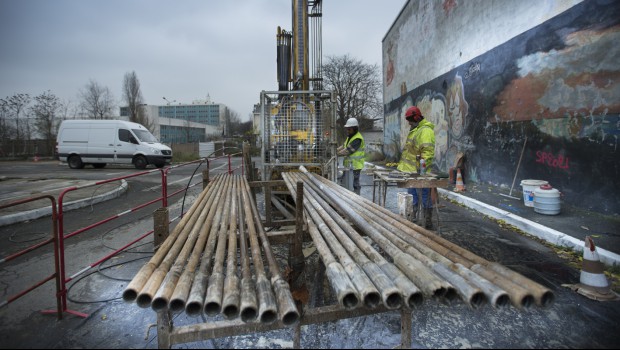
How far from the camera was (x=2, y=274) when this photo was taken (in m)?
4.16

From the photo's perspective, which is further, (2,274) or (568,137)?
(568,137)

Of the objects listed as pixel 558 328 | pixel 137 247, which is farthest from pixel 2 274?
pixel 558 328

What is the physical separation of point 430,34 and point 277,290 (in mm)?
14467

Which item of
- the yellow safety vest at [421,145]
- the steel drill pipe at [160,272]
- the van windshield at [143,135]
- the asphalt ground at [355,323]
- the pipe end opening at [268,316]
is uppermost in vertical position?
the van windshield at [143,135]

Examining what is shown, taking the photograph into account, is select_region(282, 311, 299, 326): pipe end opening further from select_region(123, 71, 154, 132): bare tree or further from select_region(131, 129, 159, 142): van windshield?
select_region(123, 71, 154, 132): bare tree

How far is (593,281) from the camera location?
337 cm

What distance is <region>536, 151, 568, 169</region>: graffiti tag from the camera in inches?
273

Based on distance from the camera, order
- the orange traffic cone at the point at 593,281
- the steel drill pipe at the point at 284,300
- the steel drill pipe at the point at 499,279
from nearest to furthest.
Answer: the steel drill pipe at the point at 499,279 < the steel drill pipe at the point at 284,300 < the orange traffic cone at the point at 593,281

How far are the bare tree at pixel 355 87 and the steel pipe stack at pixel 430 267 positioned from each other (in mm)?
33683

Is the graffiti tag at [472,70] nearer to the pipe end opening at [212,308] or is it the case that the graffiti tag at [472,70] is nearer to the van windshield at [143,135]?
the pipe end opening at [212,308]

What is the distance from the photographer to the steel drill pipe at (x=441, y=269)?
1.63 metres

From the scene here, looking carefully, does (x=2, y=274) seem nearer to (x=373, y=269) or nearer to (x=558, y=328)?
(x=373, y=269)

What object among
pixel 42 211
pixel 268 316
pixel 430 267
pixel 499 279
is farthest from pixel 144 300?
pixel 42 211

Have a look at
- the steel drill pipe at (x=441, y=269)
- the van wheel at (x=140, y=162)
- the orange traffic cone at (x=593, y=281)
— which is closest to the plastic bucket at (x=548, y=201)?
the orange traffic cone at (x=593, y=281)
